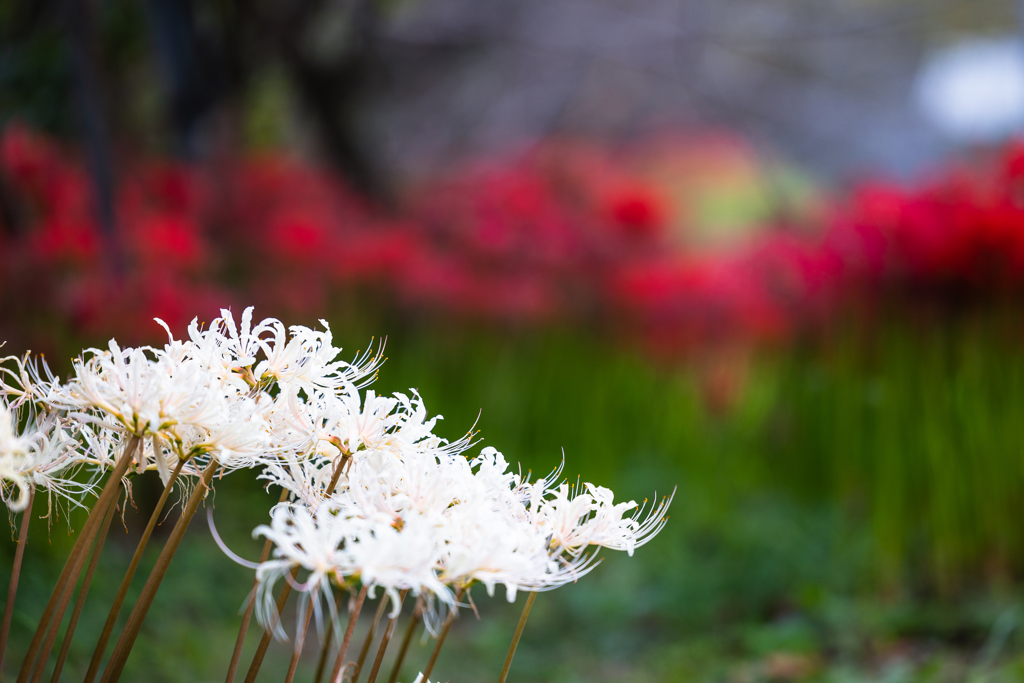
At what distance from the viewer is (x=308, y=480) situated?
69 cm

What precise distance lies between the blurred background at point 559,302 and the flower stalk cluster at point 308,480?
375mm

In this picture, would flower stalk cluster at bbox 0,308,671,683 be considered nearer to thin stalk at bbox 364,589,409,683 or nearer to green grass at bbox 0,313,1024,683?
thin stalk at bbox 364,589,409,683

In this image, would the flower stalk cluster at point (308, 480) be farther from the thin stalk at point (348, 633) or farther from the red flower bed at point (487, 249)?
the red flower bed at point (487, 249)

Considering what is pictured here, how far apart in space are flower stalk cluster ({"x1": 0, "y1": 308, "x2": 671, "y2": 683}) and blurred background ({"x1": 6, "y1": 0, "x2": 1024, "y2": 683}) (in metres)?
0.37

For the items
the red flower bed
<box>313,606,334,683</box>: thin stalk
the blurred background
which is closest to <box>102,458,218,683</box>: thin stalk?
<box>313,606,334,683</box>: thin stalk

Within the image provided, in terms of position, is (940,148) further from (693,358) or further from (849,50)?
(693,358)

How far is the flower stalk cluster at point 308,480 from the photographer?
1.87ft

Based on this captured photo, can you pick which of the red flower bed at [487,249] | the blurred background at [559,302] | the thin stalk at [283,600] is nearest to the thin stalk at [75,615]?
the thin stalk at [283,600]

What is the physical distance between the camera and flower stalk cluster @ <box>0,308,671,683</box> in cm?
57

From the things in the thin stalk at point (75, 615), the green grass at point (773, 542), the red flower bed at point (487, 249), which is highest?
the red flower bed at point (487, 249)

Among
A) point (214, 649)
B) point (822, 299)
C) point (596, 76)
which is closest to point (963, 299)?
point (822, 299)

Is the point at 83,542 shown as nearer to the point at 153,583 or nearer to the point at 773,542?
the point at 153,583

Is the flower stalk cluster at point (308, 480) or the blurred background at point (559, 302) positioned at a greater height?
A: the blurred background at point (559, 302)

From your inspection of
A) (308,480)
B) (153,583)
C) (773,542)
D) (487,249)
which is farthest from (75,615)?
(487,249)
